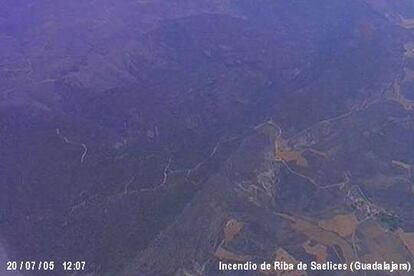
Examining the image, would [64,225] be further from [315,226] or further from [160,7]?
[160,7]

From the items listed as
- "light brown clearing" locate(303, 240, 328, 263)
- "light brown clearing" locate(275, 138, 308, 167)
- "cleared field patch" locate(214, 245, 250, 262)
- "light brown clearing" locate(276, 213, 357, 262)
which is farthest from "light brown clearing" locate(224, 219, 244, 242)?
"light brown clearing" locate(275, 138, 308, 167)

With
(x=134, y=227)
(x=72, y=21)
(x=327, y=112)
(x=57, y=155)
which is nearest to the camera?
(x=134, y=227)

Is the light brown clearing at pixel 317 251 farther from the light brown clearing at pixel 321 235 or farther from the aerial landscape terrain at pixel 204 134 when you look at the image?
the light brown clearing at pixel 321 235

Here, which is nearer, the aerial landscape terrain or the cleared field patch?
the cleared field patch

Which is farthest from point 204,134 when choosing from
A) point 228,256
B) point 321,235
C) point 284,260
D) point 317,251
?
point 317,251

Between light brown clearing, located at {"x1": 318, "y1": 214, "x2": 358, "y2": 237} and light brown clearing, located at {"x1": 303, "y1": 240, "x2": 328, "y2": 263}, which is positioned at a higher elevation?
light brown clearing, located at {"x1": 318, "y1": 214, "x2": 358, "y2": 237}

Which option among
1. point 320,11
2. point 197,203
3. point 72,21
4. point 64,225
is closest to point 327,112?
point 197,203

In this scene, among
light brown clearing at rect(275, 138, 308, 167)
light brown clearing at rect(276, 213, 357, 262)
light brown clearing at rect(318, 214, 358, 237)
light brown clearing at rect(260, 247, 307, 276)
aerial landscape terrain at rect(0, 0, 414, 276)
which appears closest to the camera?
light brown clearing at rect(260, 247, 307, 276)

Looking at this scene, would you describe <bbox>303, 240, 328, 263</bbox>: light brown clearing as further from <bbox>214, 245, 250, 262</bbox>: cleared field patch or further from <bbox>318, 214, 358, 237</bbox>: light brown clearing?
<bbox>214, 245, 250, 262</bbox>: cleared field patch
